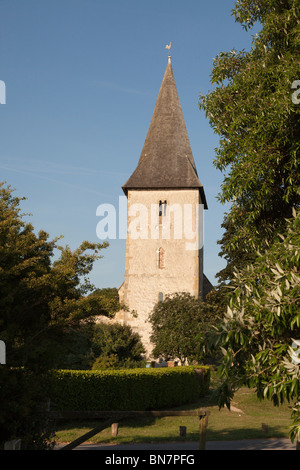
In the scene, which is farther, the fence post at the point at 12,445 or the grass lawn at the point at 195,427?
the grass lawn at the point at 195,427

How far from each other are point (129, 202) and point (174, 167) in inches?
196

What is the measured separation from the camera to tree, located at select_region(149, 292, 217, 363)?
108ft

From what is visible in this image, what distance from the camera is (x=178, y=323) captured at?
34.4 m

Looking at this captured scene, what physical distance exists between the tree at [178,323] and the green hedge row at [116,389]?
10.3 meters

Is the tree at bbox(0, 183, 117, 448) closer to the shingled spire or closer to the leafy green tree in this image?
the leafy green tree

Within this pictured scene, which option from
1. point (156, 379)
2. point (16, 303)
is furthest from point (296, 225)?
point (156, 379)

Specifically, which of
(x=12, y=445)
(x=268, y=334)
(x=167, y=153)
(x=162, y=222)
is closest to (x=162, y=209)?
(x=162, y=222)

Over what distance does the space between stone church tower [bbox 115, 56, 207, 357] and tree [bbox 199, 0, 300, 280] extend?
29.8 meters

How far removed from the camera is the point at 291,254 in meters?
5.97

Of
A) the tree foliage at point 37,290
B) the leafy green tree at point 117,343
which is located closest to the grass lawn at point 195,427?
the tree foliage at point 37,290

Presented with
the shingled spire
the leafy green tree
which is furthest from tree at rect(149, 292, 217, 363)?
the shingled spire

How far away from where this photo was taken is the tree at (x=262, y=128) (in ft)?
28.5

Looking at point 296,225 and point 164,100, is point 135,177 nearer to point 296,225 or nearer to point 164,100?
point 164,100

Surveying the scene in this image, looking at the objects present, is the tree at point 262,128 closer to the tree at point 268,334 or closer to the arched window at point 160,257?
the tree at point 268,334
